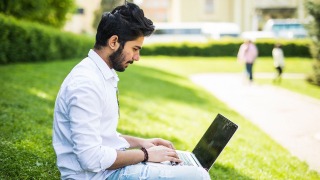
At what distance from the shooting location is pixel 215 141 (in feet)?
11.5

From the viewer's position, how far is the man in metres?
2.43

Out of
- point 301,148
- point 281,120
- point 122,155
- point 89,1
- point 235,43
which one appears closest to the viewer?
point 122,155

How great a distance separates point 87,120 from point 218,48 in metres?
36.2

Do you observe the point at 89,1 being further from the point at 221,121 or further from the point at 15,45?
the point at 221,121

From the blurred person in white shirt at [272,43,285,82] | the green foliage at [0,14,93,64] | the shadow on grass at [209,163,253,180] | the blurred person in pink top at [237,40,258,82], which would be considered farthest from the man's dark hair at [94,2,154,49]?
the blurred person in white shirt at [272,43,285,82]

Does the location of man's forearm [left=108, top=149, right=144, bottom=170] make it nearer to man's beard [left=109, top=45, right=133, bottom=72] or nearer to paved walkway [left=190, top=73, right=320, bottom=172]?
man's beard [left=109, top=45, right=133, bottom=72]

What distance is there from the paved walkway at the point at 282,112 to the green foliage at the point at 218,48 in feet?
65.6

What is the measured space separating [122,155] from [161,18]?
66.1m

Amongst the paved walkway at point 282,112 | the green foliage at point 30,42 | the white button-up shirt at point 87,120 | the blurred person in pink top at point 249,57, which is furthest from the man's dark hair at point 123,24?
the blurred person in pink top at point 249,57

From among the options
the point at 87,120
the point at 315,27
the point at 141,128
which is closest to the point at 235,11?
the point at 315,27

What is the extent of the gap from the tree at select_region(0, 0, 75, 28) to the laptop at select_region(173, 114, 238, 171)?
49.2 feet

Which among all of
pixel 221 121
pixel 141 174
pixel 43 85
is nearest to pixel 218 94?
pixel 43 85

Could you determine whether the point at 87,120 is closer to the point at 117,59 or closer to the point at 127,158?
the point at 127,158

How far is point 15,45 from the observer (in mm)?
14219
